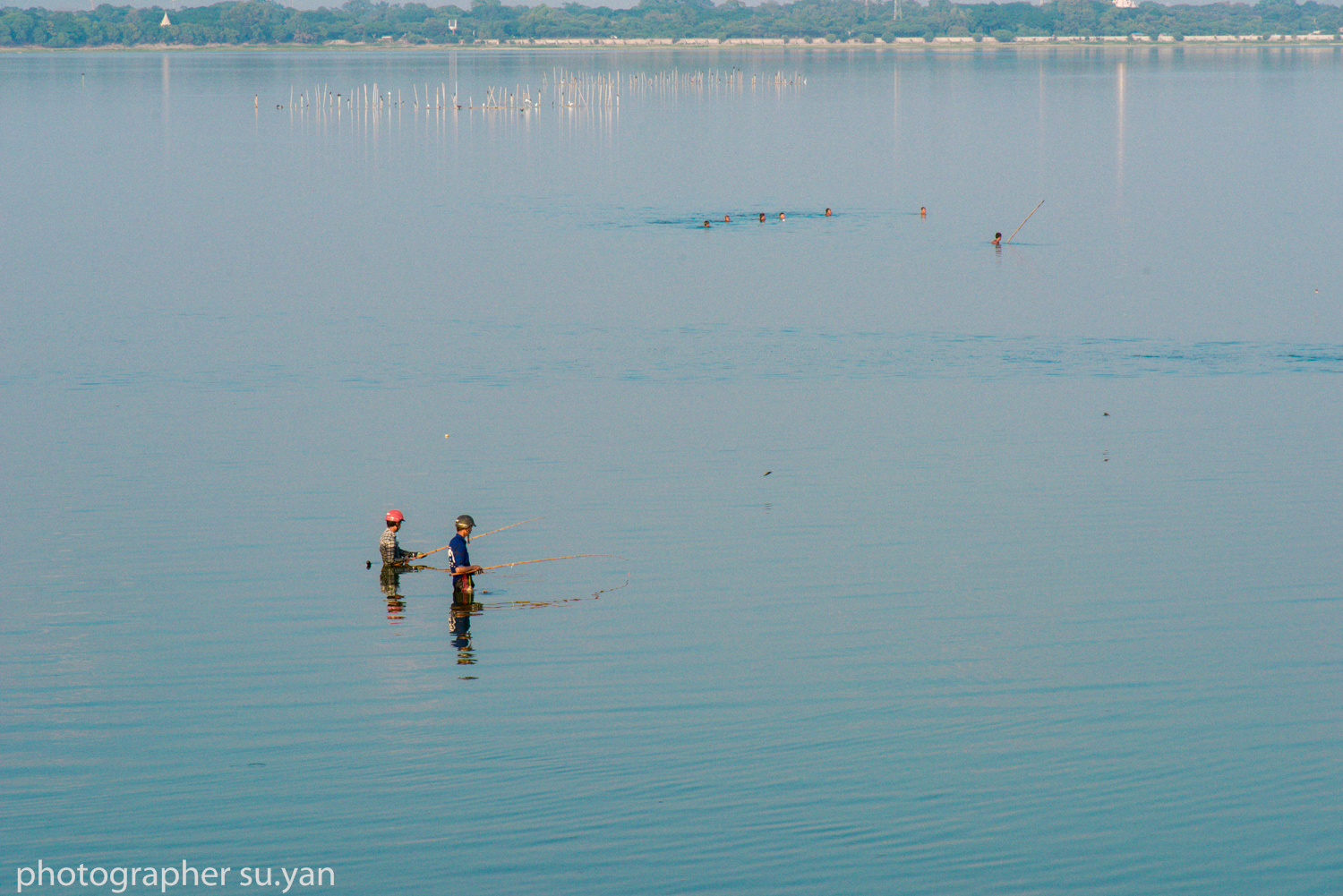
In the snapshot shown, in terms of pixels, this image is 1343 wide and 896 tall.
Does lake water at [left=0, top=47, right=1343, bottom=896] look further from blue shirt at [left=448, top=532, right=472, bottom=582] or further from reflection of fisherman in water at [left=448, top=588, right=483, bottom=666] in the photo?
blue shirt at [left=448, top=532, right=472, bottom=582]

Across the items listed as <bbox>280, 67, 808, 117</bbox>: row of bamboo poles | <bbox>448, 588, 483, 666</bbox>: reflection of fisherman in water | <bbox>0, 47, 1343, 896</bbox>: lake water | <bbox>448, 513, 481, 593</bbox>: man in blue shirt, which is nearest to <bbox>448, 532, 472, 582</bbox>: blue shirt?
<bbox>448, 513, 481, 593</bbox>: man in blue shirt

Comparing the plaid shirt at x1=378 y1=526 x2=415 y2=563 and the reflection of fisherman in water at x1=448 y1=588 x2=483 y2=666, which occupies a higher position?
the plaid shirt at x1=378 y1=526 x2=415 y2=563

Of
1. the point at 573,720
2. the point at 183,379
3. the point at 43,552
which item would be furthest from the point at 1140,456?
the point at 183,379

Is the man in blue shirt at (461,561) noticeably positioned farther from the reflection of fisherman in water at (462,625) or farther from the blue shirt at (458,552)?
the reflection of fisherman in water at (462,625)

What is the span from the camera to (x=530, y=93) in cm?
15362

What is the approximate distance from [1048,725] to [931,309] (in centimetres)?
2436

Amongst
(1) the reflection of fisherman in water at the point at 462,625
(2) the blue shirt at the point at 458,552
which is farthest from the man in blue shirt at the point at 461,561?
(1) the reflection of fisherman in water at the point at 462,625

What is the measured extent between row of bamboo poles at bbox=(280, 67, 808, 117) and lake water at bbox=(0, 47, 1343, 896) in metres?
87.0

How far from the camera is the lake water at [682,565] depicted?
38.4 feet

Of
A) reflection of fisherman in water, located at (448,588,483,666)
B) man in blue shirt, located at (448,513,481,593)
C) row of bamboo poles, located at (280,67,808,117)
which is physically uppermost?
row of bamboo poles, located at (280,67,808,117)

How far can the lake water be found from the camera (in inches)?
461

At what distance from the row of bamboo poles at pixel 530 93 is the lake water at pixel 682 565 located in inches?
3423

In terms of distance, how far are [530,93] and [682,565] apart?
468ft

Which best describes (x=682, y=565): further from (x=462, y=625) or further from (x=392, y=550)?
(x=392, y=550)
